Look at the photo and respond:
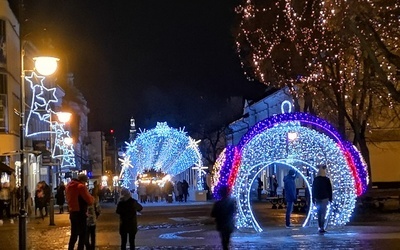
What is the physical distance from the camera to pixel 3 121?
142 feet

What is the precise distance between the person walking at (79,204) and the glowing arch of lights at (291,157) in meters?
6.23

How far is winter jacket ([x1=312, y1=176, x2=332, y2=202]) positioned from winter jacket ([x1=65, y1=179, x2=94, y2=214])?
7272 mm

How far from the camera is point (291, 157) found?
2356cm

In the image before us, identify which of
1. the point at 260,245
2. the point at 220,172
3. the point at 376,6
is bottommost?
the point at 260,245

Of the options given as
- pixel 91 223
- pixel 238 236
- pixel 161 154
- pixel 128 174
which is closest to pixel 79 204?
pixel 91 223

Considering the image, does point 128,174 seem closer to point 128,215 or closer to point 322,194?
point 322,194

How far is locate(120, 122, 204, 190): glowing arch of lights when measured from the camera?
57.2 metres

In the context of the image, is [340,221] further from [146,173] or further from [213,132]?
[213,132]

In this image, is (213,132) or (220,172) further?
(213,132)

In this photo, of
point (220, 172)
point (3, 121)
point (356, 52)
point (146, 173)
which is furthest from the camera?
point (146, 173)

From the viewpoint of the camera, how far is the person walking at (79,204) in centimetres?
1712

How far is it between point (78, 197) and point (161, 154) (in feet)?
147

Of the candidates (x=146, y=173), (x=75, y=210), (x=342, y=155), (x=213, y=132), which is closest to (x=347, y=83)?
(x=342, y=155)

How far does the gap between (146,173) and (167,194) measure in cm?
578
